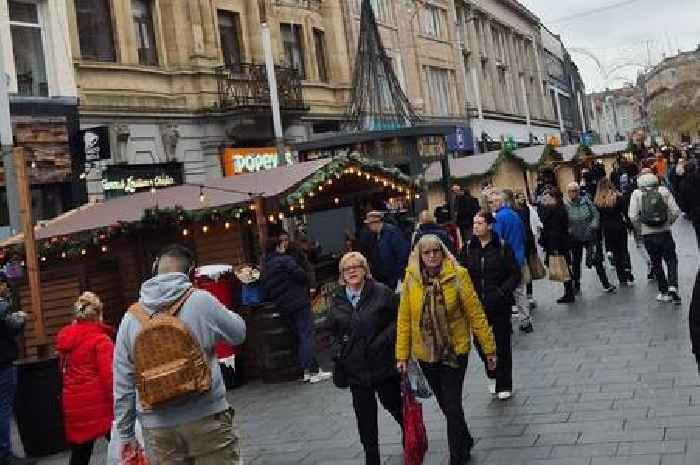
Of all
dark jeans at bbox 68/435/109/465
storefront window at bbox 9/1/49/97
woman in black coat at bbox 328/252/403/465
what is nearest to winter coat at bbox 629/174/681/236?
woman in black coat at bbox 328/252/403/465

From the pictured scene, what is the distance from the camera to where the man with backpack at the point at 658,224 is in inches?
440

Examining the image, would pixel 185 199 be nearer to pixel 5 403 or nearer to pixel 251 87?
pixel 5 403

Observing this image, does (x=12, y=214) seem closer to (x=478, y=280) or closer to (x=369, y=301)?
(x=478, y=280)

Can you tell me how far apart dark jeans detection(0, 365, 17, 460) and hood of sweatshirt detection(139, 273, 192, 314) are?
12.9 ft

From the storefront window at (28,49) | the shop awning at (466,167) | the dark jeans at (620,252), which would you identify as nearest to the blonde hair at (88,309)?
the dark jeans at (620,252)

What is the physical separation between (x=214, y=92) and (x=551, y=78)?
51273 mm

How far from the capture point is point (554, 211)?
42.4 feet

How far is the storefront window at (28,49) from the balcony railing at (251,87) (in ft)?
17.4

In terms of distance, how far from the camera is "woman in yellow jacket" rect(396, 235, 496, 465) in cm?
602

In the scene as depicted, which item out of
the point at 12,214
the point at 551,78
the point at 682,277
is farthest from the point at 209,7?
the point at 551,78

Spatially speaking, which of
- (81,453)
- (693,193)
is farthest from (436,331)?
(693,193)

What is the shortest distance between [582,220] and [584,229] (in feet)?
0.61

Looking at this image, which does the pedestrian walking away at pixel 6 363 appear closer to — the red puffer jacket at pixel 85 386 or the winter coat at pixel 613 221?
the red puffer jacket at pixel 85 386

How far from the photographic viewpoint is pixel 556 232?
42.1 ft
